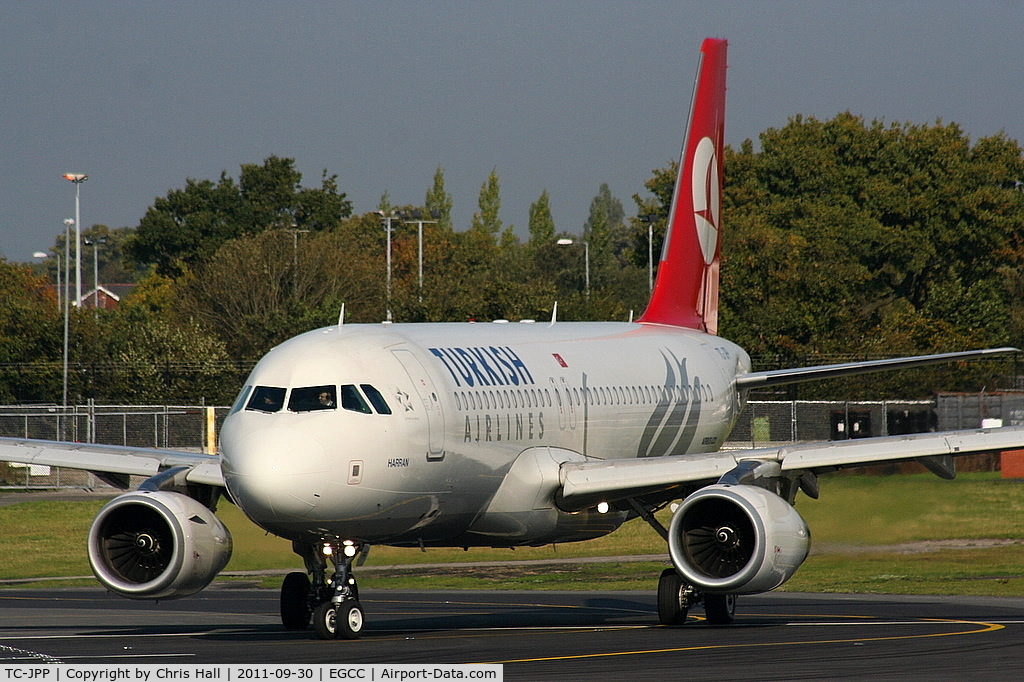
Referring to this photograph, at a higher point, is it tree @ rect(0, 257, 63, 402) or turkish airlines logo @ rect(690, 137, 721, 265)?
turkish airlines logo @ rect(690, 137, 721, 265)

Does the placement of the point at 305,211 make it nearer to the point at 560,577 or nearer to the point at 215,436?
the point at 215,436

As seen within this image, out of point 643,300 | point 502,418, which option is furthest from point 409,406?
point 643,300

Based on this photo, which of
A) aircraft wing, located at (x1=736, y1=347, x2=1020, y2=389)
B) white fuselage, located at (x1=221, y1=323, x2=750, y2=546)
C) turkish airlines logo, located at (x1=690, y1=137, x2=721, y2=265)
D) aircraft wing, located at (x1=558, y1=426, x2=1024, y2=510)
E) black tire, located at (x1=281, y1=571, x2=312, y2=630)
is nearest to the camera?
white fuselage, located at (x1=221, y1=323, x2=750, y2=546)

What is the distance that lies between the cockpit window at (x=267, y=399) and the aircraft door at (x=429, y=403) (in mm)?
1687

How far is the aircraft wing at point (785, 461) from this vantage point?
21.9 m

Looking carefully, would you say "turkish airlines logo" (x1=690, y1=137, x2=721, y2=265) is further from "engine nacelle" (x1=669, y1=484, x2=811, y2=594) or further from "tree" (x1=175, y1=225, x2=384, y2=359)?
"tree" (x1=175, y1=225, x2=384, y2=359)

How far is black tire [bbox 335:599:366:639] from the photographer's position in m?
20.0

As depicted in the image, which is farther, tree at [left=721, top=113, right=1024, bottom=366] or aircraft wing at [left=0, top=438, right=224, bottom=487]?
tree at [left=721, top=113, right=1024, bottom=366]

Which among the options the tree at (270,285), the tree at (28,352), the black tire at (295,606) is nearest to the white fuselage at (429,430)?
the black tire at (295,606)

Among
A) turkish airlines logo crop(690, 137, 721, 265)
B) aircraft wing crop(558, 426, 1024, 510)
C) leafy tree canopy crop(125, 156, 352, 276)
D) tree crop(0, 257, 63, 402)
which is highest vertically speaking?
leafy tree canopy crop(125, 156, 352, 276)

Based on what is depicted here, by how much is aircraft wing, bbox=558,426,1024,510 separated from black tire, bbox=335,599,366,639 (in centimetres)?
455

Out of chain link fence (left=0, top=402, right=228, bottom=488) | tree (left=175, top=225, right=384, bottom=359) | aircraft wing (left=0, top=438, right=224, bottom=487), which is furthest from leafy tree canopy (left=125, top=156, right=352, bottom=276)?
aircraft wing (left=0, top=438, right=224, bottom=487)

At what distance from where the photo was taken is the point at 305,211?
5167 inches

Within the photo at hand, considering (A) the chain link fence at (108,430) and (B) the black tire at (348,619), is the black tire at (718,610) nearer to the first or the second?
(B) the black tire at (348,619)
